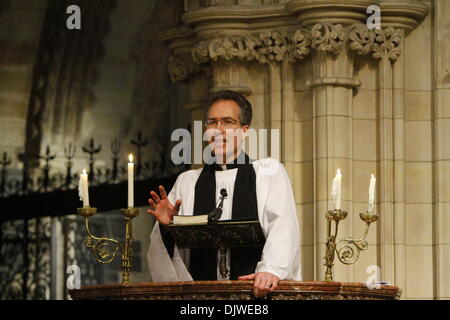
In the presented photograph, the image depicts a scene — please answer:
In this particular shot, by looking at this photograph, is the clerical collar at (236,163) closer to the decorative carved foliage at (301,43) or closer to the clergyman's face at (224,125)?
the clergyman's face at (224,125)

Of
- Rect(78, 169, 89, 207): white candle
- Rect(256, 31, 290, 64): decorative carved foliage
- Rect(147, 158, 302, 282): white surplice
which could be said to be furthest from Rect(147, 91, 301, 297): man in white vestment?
Rect(256, 31, 290, 64): decorative carved foliage

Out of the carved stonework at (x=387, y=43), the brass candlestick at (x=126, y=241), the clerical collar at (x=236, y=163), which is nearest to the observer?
the brass candlestick at (x=126, y=241)

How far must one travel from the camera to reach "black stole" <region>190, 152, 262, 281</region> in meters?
8.02

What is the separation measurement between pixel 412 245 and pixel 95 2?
614 centimetres

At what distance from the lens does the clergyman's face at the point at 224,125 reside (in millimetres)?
8062

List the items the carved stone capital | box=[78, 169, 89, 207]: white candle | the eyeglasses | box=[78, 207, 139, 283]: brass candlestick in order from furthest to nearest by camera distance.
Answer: the carved stone capital, the eyeglasses, box=[78, 169, 89, 207]: white candle, box=[78, 207, 139, 283]: brass candlestick

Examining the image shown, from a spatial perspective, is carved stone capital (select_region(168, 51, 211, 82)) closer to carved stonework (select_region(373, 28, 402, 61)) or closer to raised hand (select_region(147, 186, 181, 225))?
carved stonework (select_region(373, 28, 402, 61))

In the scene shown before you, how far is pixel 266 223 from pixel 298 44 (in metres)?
3.27

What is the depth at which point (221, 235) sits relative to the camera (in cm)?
771

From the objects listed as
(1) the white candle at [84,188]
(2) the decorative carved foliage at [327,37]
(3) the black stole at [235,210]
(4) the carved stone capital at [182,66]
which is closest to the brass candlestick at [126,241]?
(1) the white candle at [84,188]

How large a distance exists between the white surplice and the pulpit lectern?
0.10 metres

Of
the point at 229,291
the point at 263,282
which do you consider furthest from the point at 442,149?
the point at 229,291

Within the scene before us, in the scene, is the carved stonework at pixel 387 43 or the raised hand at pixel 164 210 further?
the carved stonework at pixel 387 43

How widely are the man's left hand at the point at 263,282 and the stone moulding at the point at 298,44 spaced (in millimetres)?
3837
